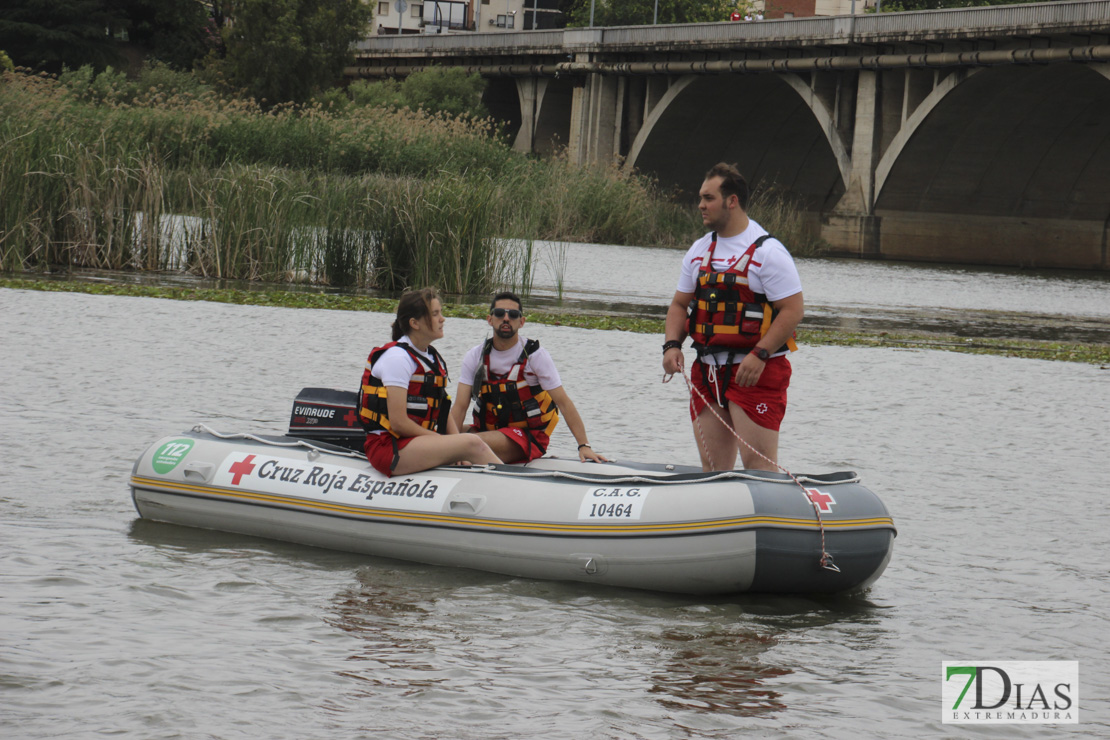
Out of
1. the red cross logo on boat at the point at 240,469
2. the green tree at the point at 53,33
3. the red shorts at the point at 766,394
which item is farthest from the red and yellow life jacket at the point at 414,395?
the green tree at the point at 53,33

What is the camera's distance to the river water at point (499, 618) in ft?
14.0

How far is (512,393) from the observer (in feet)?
21.8

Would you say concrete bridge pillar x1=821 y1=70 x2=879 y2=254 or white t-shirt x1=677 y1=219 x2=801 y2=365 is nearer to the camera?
white t-shirt x1=677 y1=219 x2=801 y2=365

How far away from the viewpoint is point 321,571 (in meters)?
5.95

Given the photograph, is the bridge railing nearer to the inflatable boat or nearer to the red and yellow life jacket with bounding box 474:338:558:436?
the red and yellow life jacket with bounding box 474:338:558:436

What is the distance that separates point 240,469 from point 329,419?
516 mm

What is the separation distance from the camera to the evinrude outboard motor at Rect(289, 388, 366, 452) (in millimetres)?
6805

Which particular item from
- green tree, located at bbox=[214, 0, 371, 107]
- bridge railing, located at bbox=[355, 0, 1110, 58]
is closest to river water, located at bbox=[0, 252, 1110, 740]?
bridge railing, located at bbox=[355, 0, 1110, 58]

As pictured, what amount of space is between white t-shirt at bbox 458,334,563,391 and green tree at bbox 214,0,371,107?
39731 millimetres

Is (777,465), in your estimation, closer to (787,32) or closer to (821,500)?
(821,500)

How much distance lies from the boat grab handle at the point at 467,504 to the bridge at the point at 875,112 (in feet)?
87.8

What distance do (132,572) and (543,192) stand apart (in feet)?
70.1

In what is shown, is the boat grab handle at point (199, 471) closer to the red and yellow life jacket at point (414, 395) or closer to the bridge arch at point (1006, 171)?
the red and yellow life jacket at point (414, 395)

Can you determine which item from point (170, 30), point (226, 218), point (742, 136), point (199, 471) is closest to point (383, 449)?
point (199, 471)
